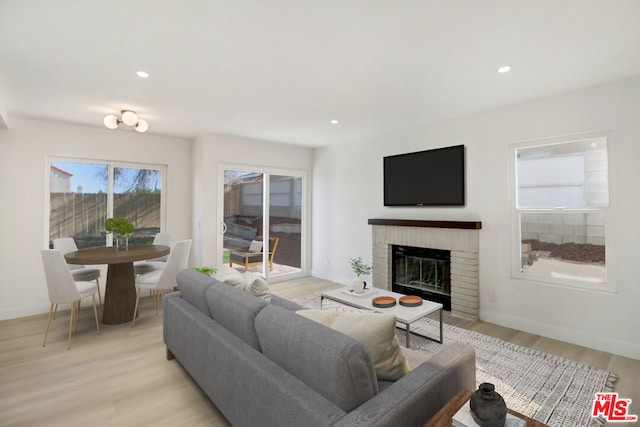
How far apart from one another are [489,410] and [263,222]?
15.9ft

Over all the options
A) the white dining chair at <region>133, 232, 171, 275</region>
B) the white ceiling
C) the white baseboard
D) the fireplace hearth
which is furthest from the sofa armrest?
the white dining chair at <region>133, 232, 171, 275</region>

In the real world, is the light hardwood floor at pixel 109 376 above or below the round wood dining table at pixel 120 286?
below

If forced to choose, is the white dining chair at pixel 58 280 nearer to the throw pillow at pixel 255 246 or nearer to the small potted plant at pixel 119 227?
the small potted plant at pixel 119 227

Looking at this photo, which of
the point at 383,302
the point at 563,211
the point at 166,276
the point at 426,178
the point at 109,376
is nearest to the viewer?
the point at 109,376

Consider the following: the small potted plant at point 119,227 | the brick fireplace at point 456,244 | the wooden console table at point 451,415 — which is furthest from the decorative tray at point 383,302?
the small potted plant at point 119,227

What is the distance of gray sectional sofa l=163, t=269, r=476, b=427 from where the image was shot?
1.22 meters

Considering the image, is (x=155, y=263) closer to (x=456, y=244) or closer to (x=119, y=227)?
(x=119, y=227)

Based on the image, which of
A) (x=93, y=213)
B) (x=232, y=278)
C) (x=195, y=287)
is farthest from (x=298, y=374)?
(x=93, y=213)

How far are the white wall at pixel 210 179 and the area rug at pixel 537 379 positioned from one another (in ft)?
10.3

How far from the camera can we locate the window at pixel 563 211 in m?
3.06

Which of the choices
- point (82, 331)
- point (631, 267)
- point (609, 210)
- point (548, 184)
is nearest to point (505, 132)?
point (548, 184)

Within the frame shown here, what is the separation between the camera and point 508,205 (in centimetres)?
360

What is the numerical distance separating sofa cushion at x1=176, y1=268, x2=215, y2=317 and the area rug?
6.59 ft

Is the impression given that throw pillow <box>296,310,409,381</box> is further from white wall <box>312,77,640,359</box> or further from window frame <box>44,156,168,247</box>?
window frame <box>44,156,168,247</box>
